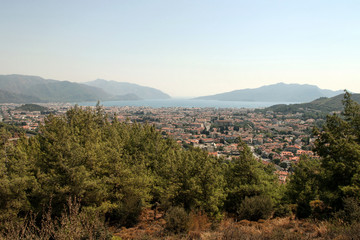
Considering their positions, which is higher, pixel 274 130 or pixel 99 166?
pixel 99 166

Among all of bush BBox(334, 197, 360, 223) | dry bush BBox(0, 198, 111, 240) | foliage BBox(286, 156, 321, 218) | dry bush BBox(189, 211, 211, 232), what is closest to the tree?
foliage BBox(286, 156, 321, 218)

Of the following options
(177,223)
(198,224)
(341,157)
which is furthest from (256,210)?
(341,157)

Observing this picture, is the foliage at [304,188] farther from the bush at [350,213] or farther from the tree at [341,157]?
the bush at [350,213]

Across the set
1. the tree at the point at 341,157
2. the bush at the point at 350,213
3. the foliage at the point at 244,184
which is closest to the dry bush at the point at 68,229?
the foliage at the point at 244,184

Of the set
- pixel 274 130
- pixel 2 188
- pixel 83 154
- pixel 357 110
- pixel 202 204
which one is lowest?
pixel 274 130

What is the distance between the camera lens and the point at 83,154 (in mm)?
8344

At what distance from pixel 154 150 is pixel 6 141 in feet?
24.1

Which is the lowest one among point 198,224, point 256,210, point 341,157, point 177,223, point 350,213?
point 256,210

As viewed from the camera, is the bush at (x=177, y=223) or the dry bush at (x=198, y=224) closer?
the bush at (x=177, y=223)

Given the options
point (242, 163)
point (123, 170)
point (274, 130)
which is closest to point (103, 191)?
point (123, 170)

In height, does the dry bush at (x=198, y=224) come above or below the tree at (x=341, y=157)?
below

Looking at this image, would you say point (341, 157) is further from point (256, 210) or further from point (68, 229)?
point (68, 229)

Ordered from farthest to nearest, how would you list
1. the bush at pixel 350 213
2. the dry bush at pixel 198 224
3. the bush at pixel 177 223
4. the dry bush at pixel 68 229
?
the dry bush at pixel 198 224
the bush at pixel 177 223
the bush at pixel 350 213
the dry bush at pixel 68 229

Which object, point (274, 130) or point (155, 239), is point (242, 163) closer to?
point (155, 239)
